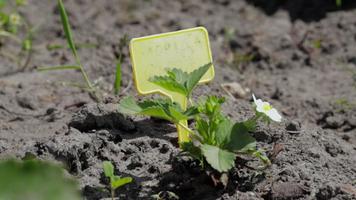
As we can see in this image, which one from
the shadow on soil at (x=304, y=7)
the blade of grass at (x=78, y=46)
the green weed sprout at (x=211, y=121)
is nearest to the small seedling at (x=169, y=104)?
the green weed sprout at (x=211, y=121)

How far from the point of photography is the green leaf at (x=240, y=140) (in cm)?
154

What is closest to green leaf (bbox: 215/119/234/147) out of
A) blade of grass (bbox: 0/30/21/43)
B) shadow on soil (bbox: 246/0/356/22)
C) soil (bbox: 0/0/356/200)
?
soil (bbox: 0/0/356/200)

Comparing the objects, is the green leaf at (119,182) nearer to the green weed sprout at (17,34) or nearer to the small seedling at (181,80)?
the small seedling at (181,80)

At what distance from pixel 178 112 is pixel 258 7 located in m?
2.09

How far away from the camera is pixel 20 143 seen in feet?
6.34

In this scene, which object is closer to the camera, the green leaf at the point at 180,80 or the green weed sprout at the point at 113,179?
the green weed sprout at the point at 113,179

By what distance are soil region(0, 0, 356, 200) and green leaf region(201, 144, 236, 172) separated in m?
0.12

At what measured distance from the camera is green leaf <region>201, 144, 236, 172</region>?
1474 millimetres

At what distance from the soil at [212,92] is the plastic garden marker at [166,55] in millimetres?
123

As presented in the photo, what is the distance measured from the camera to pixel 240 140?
1547 mm

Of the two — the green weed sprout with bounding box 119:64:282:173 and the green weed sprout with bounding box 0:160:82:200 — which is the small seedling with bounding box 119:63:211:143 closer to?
the green weed sprout with bounding box 119:64:282:173

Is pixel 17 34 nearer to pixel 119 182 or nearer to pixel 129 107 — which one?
pixel 129 107

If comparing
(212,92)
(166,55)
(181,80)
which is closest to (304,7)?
(212,92)

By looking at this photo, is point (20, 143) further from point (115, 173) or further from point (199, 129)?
point (199, 129)
